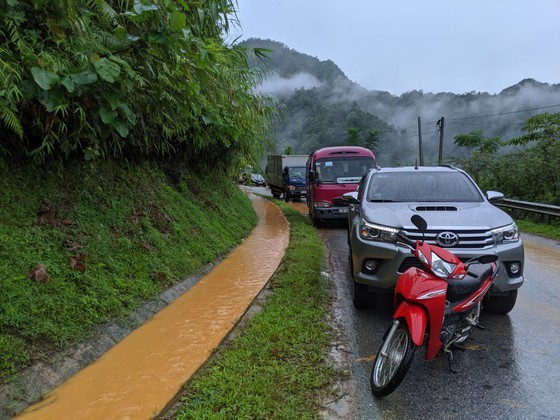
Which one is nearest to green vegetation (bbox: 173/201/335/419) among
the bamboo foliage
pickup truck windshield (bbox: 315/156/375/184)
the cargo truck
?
the bamboo foliage

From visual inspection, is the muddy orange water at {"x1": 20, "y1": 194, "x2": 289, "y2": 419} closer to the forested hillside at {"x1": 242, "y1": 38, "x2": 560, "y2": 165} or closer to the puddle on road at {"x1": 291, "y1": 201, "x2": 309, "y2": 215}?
the puddle on road at {"x1": 291, "y1": 201, "x2": 309, "y2": 215}

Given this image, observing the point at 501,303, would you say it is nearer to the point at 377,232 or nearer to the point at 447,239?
the point at 447,239

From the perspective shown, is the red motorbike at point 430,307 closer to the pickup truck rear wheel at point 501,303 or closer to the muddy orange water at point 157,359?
the pickup truck rear wheel at point 501,303

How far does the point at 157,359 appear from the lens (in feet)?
12.3

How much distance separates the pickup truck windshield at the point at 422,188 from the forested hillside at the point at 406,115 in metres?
45.1

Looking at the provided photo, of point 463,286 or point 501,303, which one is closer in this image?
point 463,286

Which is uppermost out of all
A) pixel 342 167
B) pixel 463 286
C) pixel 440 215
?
pixel 440 215

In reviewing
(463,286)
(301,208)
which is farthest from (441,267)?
(301,208)

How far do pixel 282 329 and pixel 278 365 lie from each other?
2.36 feet

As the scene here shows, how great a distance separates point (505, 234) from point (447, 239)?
27.5 inches

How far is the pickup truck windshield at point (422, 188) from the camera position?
5.37m

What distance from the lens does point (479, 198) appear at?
210 inches

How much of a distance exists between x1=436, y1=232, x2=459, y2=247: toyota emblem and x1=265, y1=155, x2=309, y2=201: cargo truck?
18240 millimetres

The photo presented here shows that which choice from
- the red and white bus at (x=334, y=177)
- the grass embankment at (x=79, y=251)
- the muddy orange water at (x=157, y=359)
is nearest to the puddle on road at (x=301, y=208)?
the red and white bus at (x=334, y=177)
